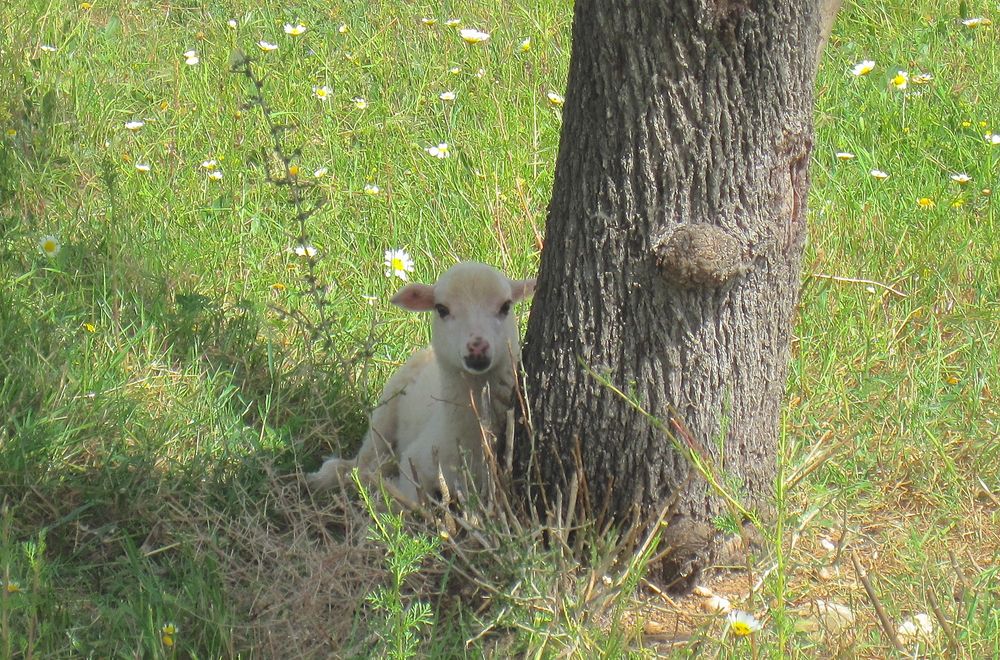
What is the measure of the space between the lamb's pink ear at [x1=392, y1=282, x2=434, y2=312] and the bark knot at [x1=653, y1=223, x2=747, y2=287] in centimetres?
115

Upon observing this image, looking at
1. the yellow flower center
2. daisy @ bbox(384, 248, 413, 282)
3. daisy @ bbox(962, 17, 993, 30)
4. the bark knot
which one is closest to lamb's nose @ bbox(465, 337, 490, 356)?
the bark knot

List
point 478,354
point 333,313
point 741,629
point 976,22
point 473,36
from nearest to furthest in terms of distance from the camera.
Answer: point 741,629 → point 478,354 → point 333,313 → point 473,36 → point 976,22

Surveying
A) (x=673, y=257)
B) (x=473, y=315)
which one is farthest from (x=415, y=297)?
(x=673, y=257)

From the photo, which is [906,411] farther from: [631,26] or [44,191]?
[44,191]

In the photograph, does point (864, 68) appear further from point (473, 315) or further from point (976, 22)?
point (473, 315)

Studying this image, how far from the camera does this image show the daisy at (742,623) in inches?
102

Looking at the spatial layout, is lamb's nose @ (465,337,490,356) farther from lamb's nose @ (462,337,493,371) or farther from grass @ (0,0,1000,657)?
grass @ (0,0,1000,657)

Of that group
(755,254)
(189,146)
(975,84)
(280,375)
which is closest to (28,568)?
(280,375)

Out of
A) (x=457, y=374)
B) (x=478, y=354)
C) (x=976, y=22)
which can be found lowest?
(x=457, y=374)

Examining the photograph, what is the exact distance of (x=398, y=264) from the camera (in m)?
4.77

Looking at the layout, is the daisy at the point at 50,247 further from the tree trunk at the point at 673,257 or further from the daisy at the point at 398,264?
the tree trunk at the point at 673,257

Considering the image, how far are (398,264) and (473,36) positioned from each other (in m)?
1.86

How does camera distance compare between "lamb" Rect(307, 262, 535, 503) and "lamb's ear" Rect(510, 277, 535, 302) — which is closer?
"lamb" Rect(307, 262, 535, 503)

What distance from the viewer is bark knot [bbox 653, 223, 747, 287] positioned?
295cm
